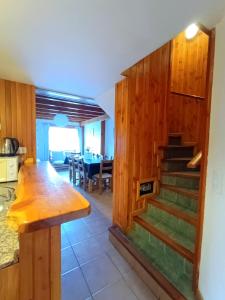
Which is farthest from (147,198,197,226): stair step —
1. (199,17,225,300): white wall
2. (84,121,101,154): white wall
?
(84,121,101,154): white wall

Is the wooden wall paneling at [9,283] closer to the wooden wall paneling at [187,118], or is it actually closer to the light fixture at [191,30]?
the light fixture at [191,30]

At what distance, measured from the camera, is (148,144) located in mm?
2324

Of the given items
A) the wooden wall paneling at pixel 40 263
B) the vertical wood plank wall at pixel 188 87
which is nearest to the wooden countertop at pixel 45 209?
the wooden wall paneling at pixel 40 263

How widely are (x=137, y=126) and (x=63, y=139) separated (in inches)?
299

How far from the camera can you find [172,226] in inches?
77.4

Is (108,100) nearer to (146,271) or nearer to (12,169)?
(12,169)

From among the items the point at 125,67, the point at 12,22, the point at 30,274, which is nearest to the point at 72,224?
the point at 30,274

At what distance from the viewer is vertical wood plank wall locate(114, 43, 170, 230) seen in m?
2.13

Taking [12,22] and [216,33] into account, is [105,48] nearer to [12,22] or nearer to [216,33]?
[12,22]

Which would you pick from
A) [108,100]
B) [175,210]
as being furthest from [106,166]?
[175,210]

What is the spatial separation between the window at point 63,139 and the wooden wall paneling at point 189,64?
23.1 feet

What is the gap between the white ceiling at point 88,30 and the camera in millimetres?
999

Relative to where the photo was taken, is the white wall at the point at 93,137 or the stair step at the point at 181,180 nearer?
the stair step at the point at 181,180

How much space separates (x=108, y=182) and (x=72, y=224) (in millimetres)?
2180
